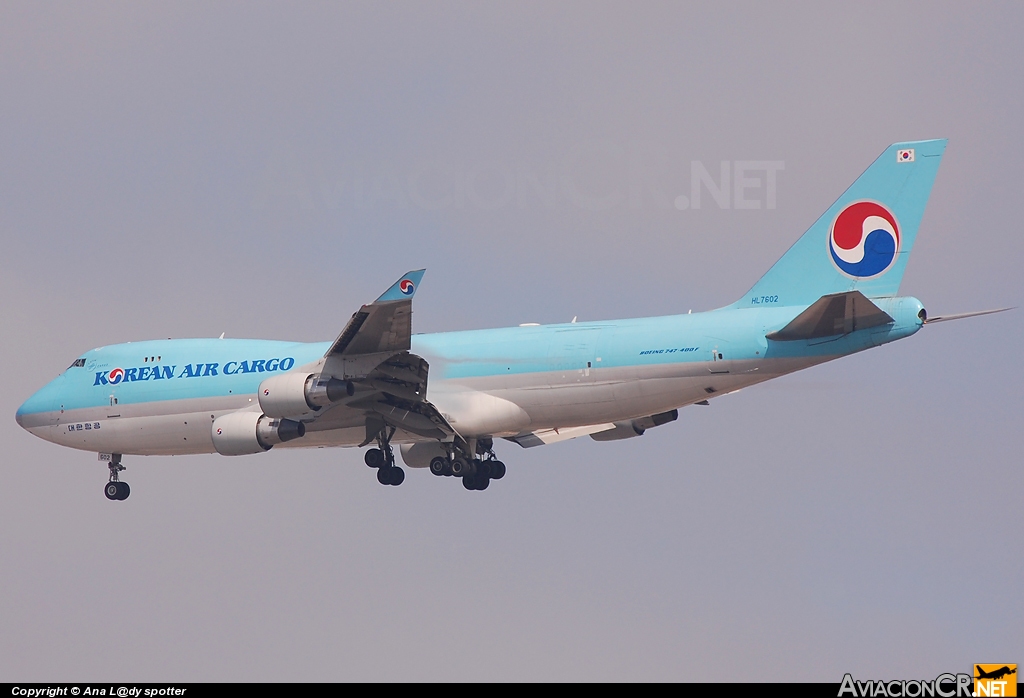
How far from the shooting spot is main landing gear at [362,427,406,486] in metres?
40.6

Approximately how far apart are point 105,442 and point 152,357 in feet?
8.67

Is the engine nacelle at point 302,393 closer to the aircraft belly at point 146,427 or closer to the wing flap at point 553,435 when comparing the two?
the aircraft belly at point 146,427

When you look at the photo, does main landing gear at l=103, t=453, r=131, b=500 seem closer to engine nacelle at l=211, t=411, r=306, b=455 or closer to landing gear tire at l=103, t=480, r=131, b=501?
landing gear tire at l=103, t=480, r=131, b=501

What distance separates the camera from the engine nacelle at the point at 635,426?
4131 centimetres

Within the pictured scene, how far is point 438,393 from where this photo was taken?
3969 centimetres

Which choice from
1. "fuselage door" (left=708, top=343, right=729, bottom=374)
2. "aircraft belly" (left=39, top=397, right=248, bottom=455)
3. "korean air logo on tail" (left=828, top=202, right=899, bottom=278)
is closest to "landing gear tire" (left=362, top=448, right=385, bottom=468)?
"aircraft belly" (left=39, top=397, right=248, bottom=455)

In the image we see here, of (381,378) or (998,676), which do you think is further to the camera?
(381,378)

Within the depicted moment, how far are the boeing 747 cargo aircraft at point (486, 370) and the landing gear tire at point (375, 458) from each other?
0.07m

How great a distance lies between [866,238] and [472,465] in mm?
11609

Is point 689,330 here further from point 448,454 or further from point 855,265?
point 448,454

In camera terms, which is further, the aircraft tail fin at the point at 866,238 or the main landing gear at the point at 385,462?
the main landing gear at the point at 385,462

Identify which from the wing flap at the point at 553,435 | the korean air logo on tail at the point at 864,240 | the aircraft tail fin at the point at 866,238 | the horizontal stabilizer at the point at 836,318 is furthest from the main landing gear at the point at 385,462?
the korean air logo on tail at the point at 864,240

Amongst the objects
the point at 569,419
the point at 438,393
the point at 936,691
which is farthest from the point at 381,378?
the point at 936,691

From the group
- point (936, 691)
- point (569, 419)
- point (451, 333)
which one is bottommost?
point (936, 691)
